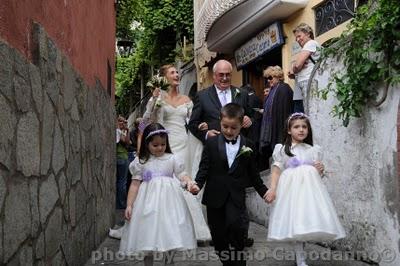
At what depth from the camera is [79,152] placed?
16.0 feet

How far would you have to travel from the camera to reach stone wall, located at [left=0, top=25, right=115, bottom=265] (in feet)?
8.95

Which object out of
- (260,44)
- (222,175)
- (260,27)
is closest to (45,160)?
(222,175)

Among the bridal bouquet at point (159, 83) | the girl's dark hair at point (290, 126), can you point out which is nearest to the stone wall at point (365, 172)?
the girl's dark hair at point (290, 126)

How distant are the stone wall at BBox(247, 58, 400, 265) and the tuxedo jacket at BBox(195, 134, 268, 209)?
3.32ft

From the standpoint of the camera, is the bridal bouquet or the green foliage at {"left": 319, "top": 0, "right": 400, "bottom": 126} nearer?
the green foliage at {"left": 319, "top": 0, "right": 400, "bottom": 126}

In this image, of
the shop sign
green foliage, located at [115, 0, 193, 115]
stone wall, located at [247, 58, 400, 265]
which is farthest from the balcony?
stone wall, located at [247, 58, 400, 265]

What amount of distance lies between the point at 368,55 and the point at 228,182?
62.2 inches

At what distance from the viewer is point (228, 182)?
4477 mm

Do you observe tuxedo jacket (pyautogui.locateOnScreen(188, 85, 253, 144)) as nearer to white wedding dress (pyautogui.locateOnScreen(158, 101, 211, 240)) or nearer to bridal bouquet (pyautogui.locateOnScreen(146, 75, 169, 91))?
white wedding dress (pyautogui.locateOnScreen(158, 101, 211, 240))

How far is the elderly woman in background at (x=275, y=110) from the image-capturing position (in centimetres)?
761

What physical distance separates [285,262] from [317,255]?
0.44 metres

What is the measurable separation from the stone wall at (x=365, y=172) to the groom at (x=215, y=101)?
919 mm

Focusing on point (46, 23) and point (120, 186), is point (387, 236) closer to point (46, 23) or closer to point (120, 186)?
point (46, 23)

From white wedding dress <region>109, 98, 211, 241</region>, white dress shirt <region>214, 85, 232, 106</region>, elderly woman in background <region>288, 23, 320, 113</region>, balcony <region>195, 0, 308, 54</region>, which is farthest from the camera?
balcony <region>195, 0, 308, 54</region>
